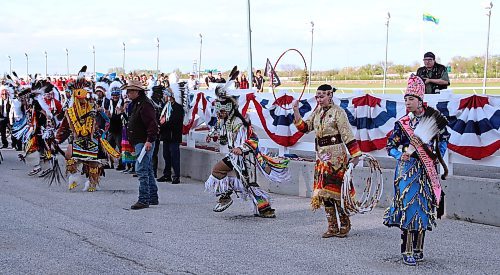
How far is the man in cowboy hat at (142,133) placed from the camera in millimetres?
10336

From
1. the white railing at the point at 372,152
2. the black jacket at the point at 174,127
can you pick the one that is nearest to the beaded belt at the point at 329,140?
the white railing at the point at 372,152

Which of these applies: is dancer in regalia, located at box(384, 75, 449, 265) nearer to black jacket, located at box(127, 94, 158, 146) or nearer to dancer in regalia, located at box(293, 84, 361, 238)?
dancer in regalia, located at box(293, 84, 361, 238)

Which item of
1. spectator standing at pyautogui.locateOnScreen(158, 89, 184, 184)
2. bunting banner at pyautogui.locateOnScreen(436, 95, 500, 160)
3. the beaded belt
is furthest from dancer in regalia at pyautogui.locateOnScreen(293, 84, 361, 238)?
spectator standing at pyautogui.locateOnScreen(158, 89, 184, 184)

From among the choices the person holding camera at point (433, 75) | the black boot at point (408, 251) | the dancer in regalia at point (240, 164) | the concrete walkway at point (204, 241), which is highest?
the person holding camera at point (433, 75)

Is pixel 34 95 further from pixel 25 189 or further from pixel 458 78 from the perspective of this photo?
pixel 458 78

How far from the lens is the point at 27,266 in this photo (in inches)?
269

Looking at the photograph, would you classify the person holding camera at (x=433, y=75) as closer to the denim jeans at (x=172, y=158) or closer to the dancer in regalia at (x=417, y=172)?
A: the dancer in regalia at (x=417, y=172)

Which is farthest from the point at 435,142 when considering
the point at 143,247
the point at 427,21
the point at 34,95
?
the point at 427,21

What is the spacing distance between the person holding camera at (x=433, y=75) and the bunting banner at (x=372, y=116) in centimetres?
97

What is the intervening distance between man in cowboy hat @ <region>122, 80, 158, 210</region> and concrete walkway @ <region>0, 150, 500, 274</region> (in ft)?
1.04

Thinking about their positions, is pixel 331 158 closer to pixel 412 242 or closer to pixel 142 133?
pixel 412 242

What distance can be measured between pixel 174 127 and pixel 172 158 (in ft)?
1.92

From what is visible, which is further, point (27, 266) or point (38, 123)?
point (38, 123)

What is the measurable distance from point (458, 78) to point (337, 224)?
32.5m
